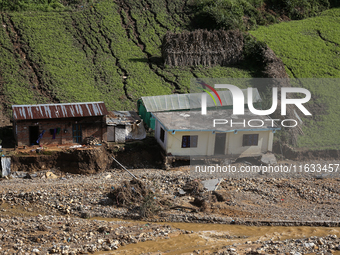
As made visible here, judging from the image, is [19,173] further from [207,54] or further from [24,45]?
[207,54]

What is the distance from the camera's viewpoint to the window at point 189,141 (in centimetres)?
3123

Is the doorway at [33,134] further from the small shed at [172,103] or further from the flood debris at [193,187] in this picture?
the flood debris at [193,187]

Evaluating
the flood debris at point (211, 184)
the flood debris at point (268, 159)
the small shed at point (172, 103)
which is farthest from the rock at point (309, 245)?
the small shed at point (172, 103)

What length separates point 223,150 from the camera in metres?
32.0

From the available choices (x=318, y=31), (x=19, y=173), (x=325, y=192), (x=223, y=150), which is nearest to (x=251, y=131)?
(x=223, y=150)

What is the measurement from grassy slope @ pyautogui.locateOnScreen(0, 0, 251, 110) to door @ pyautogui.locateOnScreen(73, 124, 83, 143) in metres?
5.24

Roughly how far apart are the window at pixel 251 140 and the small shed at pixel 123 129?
732 centimetres

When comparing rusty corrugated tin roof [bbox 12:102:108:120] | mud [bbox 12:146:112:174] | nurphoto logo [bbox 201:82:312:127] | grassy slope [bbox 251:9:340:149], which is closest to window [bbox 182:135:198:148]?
nurphoto logo [bbox 201:82:312:127]

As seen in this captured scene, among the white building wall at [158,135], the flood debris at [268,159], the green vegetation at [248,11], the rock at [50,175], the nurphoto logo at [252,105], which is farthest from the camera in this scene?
the green vegetation at [248,11]

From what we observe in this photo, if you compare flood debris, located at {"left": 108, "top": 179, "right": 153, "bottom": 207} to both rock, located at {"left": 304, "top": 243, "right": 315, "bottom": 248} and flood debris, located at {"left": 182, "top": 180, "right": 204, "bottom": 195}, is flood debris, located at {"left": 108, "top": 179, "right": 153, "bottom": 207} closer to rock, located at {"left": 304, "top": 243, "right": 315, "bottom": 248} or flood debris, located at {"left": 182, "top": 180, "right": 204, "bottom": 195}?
flood debris, located at {"left": 182, "top": 180, "right": 204, "bottom": 195}

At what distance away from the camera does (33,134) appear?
103ft

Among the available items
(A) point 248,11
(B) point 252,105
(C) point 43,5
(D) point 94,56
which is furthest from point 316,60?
(C) point 43,5

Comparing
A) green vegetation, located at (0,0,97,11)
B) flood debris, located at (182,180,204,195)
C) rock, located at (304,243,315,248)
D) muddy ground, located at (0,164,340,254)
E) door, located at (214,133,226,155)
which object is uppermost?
green vegetation, located at (0,0,97,11)

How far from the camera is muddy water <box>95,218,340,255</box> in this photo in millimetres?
21983
